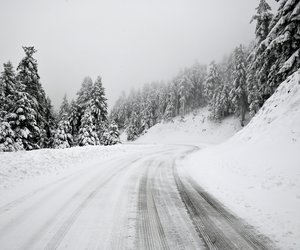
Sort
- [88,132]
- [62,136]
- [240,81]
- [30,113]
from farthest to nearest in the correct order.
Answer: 1. [240,81]
2. [88,132]
3. [62,136]
4. [30,113]

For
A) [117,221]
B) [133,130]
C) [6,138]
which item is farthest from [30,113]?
[133,130]

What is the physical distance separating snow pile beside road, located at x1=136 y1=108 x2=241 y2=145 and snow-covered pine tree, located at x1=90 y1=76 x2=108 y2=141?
2205cm

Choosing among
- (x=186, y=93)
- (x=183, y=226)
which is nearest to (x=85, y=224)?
(x=183, y=226)

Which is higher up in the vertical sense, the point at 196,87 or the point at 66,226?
the point at 196,87

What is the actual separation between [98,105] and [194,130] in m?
30.9

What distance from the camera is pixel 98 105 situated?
3020 centimetres

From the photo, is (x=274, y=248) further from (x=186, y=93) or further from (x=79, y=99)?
(x=186, y=93)

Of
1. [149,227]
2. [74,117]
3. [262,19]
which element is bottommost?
[149,227]

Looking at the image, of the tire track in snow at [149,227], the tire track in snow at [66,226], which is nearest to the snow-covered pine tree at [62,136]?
the tire track in snow at [66,226]

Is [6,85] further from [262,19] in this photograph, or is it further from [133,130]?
[133,130]

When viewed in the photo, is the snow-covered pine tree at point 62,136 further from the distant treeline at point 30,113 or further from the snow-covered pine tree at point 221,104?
the snow-covered pine tree at point 221,104

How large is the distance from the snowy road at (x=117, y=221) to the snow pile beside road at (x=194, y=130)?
3875 centimetres

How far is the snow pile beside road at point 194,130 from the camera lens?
143ft

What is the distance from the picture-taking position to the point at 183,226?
11.9ft
